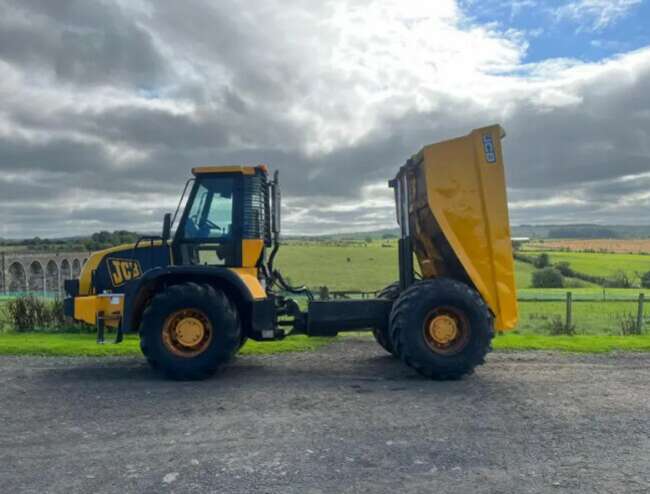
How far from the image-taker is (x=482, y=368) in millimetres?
9078

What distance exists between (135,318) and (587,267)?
5440 cm

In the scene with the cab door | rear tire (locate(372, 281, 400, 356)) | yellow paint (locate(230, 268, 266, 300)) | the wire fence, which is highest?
the cab door

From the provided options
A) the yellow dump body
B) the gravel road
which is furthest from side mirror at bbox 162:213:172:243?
the yellow dump body

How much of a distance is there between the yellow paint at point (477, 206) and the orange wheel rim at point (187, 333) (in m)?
3.69

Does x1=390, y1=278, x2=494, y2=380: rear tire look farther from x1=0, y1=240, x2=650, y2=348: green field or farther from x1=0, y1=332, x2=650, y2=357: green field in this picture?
x1=0, y1=240, x2=650, y2=348: green field

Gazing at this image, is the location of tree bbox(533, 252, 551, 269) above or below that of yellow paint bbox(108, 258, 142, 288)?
below

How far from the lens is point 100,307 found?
869 centimetres

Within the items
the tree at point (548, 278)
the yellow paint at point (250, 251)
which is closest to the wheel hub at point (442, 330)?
the yellow paint at point (250, 251)

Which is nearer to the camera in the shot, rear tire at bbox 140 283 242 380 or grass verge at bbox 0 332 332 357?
rear tire at bbox 140 283 242 380

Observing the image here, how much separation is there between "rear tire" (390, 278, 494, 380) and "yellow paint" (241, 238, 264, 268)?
2205mm

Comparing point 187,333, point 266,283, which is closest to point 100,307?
point 187,333

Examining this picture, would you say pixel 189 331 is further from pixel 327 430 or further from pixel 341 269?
pixel 341 269

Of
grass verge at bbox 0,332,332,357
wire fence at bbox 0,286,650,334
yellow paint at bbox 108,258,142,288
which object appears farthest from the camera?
wire fence at bbox 0,286,650,334

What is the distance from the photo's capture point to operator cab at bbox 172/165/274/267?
8672mm
